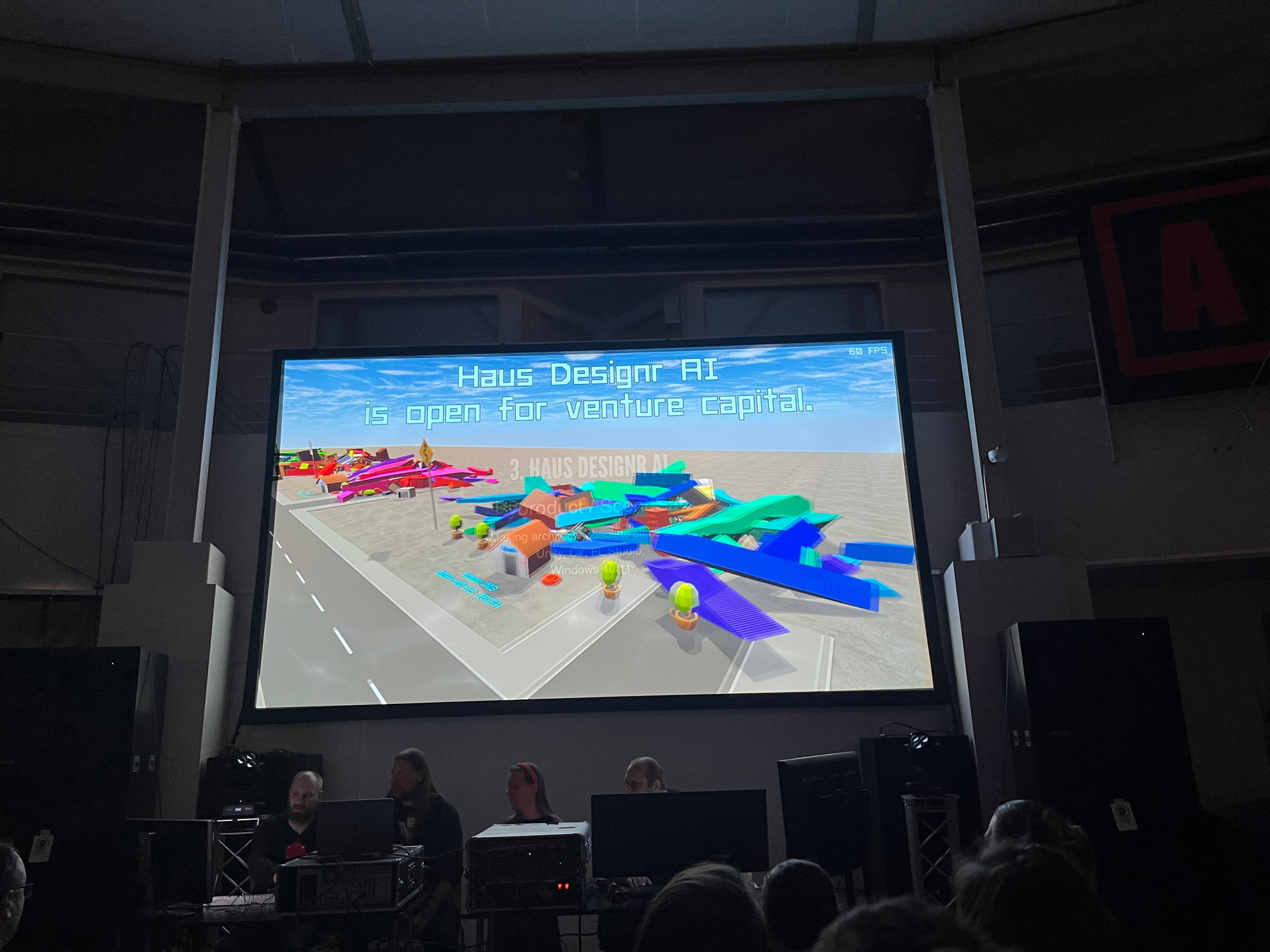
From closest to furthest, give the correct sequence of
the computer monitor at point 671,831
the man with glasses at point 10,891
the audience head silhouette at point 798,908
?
the man with glasses at point 10,891
the audience head silhouette at point 798,908
the computer monitor at point 671,831

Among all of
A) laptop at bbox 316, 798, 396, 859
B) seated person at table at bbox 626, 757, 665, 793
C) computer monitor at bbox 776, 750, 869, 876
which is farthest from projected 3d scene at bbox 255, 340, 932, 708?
laptop at bbox 316, 798, 396, 859

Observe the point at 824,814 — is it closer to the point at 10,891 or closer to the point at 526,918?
the point at 526,918

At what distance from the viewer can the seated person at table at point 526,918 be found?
356 cm

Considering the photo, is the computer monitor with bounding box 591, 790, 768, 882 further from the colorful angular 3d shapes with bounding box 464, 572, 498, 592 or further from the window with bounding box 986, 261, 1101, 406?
the window with bounding box 986, 261, 1101, 406

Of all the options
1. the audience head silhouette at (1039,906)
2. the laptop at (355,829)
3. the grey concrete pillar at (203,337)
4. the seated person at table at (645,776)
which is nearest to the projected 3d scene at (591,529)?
the grey concrete pillar at (203,337)

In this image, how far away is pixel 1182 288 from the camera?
6188mm

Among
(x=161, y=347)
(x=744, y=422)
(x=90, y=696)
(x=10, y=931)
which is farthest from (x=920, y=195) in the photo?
(x=10, y=931)

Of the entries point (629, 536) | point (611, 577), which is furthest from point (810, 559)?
point (611, 577)

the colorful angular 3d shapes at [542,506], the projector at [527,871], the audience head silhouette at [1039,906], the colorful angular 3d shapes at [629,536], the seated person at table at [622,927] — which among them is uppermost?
the colorful angular 3d shapes at [542,506]

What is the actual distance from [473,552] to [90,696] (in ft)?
7.15

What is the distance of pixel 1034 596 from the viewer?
Answer: 5.49 m

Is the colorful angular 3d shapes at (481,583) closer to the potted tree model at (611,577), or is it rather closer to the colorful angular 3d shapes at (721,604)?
the potted tree model at (611,577)

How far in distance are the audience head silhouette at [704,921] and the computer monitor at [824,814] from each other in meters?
2.61

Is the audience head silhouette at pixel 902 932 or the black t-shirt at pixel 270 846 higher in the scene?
the audience head silhouette at pixel 902 932
